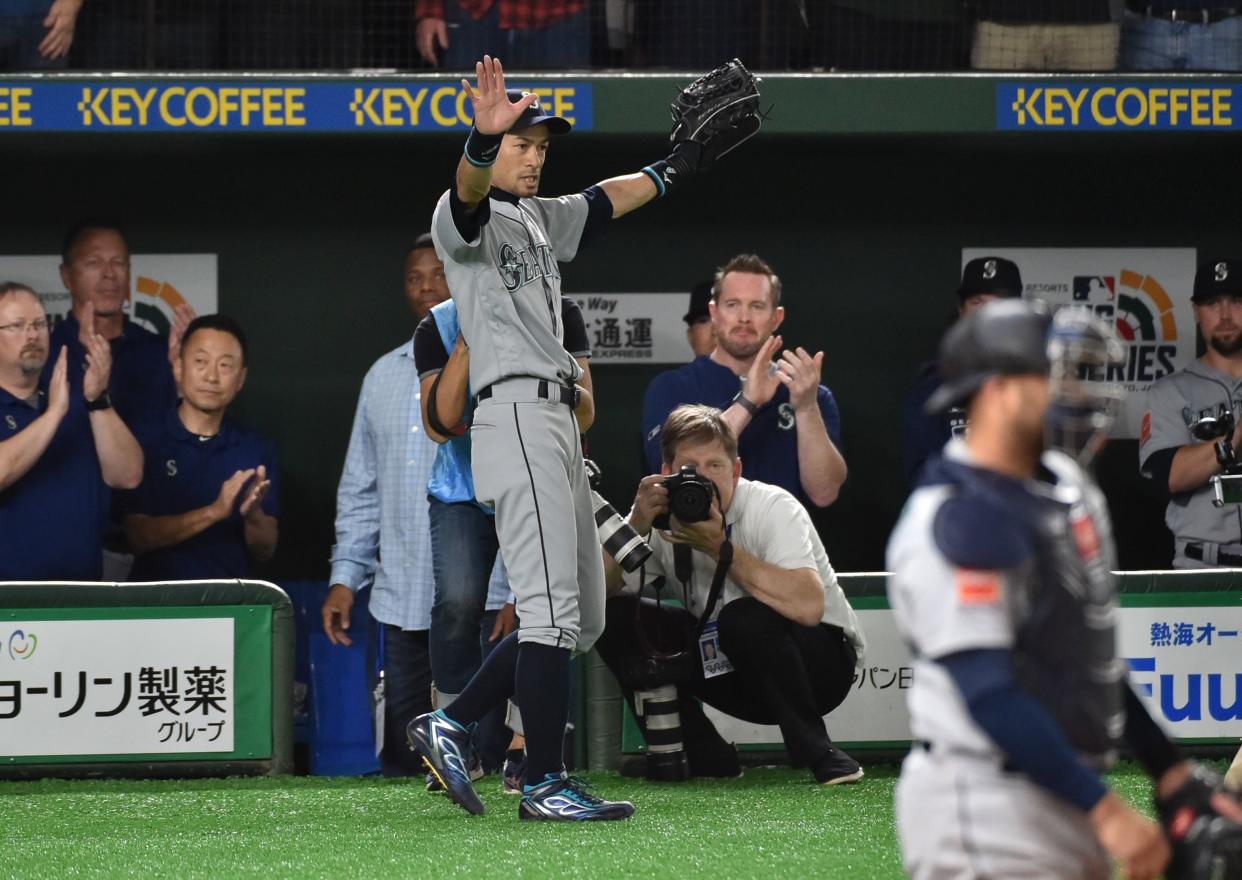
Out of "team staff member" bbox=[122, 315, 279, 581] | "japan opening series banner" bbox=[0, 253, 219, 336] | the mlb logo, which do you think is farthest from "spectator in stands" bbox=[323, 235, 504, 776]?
the mlb logo

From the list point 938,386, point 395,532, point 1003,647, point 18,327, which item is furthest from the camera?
point 938,386

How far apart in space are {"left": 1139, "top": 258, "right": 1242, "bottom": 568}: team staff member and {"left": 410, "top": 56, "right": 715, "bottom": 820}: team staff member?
101 inches

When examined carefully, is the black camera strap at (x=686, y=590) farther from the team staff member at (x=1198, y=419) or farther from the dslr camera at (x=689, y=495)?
the team staff member at (x=1198, y=419)

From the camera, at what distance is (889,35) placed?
22.3 ft

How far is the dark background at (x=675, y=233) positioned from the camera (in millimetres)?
7074

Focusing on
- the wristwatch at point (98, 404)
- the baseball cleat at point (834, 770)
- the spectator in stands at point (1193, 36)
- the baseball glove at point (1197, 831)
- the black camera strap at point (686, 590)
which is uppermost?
the spectator in stands at point (1193, 36)

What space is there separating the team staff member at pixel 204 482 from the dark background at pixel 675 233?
1.10 meters

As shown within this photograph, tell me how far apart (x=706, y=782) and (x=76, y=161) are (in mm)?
3859

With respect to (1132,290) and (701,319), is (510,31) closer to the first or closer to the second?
(701,319)

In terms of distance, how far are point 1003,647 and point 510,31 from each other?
5.08m

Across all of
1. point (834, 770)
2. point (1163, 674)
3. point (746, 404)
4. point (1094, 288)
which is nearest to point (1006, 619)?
point (834, 770)

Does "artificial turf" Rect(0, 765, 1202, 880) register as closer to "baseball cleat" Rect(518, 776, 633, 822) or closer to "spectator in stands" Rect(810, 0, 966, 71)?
"baseball cleat" Rect(518, 776, 633, 822)

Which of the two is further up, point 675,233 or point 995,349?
point 675,233

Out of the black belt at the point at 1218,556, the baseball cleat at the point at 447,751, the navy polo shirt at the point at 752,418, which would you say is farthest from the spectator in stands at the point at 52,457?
the black belt at the point at 1218,556
